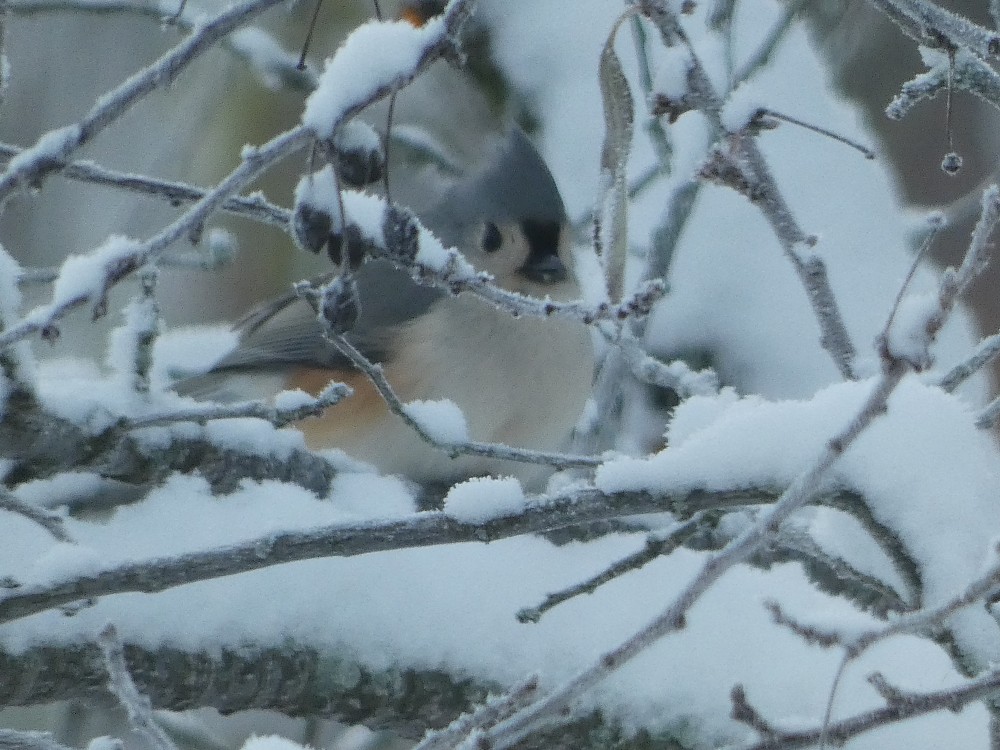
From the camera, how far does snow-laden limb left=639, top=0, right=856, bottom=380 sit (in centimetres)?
143

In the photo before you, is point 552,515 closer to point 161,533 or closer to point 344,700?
point 344,700

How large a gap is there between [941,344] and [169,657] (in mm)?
2250

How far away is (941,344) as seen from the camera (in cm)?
345

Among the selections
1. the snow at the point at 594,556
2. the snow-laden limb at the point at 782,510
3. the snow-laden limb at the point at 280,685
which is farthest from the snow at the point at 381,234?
the snow-laden limb at the point at 280,685

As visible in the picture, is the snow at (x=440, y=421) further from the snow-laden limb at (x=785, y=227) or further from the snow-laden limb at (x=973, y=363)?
the snow-laden limb at (x=973, y=363)

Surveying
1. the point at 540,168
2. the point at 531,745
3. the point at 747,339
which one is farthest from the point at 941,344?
the point at 531,745

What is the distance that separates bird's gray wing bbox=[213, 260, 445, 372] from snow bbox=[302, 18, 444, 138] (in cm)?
201

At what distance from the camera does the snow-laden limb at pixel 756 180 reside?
143 cm

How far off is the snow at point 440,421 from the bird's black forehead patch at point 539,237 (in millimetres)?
1364

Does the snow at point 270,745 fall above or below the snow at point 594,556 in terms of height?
below

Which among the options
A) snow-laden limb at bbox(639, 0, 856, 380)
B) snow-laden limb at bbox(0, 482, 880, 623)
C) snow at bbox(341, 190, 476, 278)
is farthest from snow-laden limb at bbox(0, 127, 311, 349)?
snow-laden limb at bbox(639, 0, 856, 380)

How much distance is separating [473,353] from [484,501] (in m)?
1.81

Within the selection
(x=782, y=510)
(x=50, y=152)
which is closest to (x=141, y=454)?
(x=50, y=152)

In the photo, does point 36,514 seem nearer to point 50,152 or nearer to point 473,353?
point 50,152
